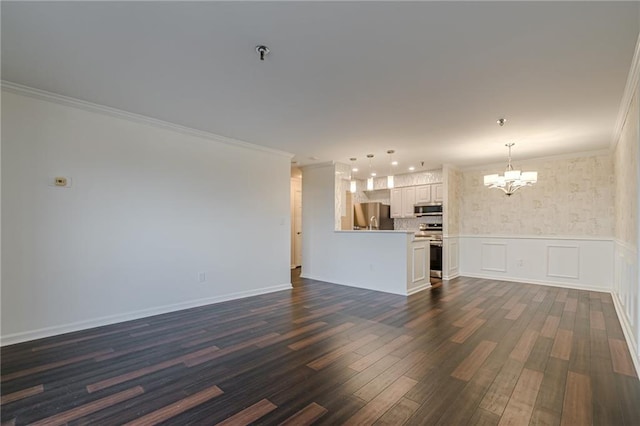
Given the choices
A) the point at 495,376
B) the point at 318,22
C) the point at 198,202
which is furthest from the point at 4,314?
the point at 495,376

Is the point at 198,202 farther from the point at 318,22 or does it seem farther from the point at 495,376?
the point at 495,376

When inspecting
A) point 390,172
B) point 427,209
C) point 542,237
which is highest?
point 390,172

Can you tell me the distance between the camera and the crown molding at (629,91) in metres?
2.39

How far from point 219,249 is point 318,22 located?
3599 mm

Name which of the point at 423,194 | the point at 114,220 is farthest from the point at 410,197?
the point at 114,220

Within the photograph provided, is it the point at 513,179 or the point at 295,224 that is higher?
the point at 513,179

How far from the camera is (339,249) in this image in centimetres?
614

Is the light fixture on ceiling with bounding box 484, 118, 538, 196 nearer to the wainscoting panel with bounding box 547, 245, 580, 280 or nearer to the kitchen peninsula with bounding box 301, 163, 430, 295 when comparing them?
the kitchen peninsula with bounding box 301, 163, 430, 295

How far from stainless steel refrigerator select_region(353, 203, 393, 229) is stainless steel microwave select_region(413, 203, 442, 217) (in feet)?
2.65

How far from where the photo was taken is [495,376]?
93.7 inches

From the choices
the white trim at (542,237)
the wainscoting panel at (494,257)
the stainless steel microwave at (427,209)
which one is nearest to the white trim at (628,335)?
the white trim at (542,237)

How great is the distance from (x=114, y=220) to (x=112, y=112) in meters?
1.30

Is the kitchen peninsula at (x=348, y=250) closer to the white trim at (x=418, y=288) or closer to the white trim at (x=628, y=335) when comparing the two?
the white trim at (x=418, y=288)

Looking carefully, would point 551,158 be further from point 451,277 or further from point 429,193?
point 451,277
